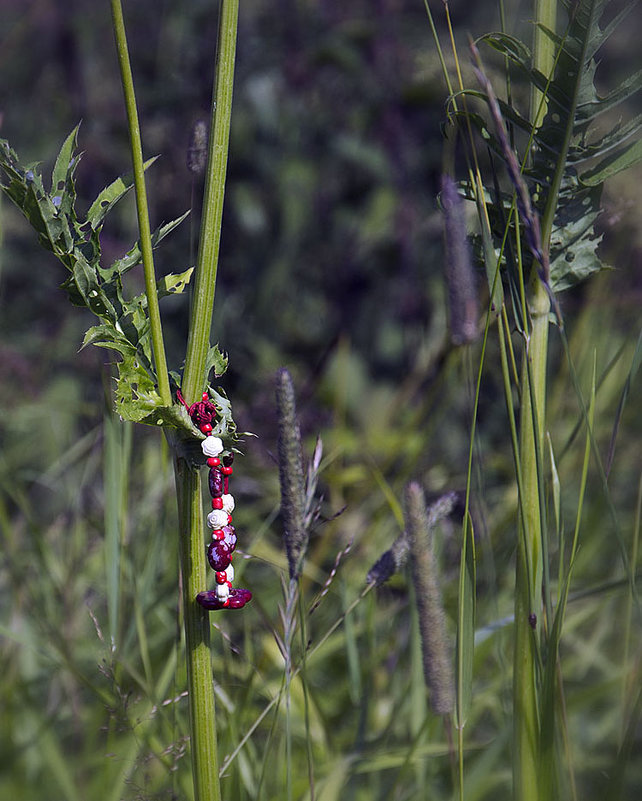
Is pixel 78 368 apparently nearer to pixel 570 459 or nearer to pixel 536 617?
pixel 570 459

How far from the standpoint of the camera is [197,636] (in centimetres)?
39

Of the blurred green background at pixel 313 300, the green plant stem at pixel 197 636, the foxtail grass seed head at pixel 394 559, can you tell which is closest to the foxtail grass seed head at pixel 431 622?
the foxtail grass seed head at pixel 394 559

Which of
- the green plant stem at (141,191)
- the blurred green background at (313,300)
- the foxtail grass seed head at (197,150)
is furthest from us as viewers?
the blurred green background at (313,300)

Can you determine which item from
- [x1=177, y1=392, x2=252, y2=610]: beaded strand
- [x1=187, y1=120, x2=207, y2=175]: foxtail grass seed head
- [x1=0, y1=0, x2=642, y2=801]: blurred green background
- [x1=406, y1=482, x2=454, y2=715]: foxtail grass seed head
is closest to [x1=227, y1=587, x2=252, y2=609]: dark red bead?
[x1=177, y1=392, x2=252, y2=610]: beaded strand

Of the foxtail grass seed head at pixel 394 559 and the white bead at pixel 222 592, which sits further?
the foxtail grass seed head at pixel 394 559

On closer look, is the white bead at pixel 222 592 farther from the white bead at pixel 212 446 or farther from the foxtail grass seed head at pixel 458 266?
the foxtail grass seed head at pixel 458 266

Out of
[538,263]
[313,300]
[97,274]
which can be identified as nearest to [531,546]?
[538,263]

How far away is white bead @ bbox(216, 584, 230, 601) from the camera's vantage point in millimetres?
371

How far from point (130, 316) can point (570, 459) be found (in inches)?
33.0

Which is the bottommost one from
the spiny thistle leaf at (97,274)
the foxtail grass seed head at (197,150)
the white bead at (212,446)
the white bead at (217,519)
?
the white bead at (217,519)

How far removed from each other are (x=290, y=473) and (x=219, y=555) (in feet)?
0.21

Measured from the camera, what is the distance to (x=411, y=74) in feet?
4.83

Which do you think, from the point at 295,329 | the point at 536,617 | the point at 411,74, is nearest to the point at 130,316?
the point at 536,617

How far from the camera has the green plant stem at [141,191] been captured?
1.13 feet
